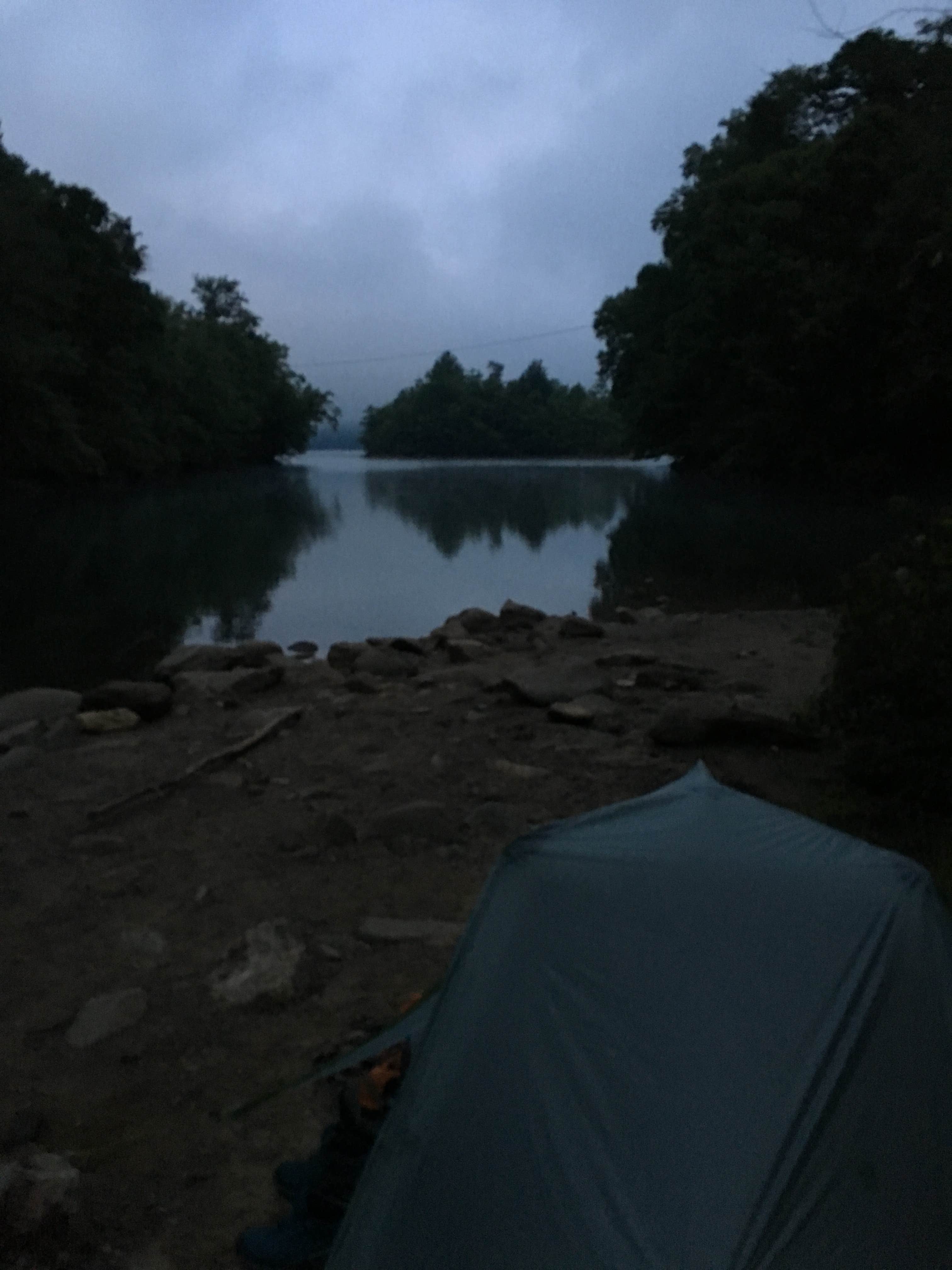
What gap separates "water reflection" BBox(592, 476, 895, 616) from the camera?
18.0 m

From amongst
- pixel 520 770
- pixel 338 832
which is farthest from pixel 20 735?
pixel 520 770

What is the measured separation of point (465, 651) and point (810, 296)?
1103 inches

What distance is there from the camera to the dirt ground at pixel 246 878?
3549 millimetres

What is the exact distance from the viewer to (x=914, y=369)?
30.4 metres

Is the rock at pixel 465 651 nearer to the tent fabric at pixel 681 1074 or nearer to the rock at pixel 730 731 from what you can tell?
the rock at pixel 730 731

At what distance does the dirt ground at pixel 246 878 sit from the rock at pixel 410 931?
42 mm

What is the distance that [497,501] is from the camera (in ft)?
147

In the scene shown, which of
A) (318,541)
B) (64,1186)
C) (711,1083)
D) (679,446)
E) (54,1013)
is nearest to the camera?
(711,1083)

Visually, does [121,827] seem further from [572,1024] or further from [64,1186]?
[572,1024]

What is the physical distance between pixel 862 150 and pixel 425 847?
1191 inches

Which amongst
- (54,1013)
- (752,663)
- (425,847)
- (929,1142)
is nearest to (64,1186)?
(54,1013)

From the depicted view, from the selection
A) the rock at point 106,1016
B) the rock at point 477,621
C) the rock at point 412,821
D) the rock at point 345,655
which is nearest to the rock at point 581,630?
the rock at point 477,621

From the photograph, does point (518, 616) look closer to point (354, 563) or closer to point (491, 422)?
point (354, 563)

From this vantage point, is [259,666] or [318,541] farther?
[318,541]
